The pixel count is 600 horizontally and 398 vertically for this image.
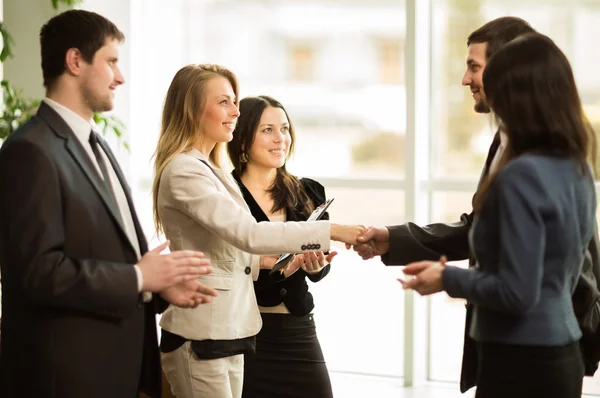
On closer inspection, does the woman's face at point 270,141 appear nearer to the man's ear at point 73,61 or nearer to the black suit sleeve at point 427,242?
the black suit sleeve at point 427,242

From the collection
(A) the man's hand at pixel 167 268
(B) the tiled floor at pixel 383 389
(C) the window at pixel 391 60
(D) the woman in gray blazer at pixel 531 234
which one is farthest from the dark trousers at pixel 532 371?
(C) the window at pixel 391 60

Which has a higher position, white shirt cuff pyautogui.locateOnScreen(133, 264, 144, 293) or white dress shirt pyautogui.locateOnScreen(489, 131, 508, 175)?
white dress shirt pyautogui.locateOnScreen(489, 131, 508, 175)

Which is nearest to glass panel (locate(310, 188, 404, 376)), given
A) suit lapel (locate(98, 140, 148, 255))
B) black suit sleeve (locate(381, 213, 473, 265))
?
black suit sleeve (locate(381, 213, 473, 265))

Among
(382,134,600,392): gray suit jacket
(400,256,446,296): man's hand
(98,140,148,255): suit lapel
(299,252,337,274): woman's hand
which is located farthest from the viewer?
(299,252,337,274): woman's hand

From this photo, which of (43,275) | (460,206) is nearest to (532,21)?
(460,206)

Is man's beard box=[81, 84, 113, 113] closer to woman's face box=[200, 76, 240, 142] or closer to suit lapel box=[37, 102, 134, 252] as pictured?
suit lapel box=[37, 102, 134, 252]

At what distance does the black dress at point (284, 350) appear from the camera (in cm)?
322

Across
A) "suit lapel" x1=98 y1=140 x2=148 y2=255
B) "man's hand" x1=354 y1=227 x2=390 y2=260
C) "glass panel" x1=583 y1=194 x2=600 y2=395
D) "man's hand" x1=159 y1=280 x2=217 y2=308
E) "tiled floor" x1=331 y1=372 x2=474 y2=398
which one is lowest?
"tiled floor" x1=331 y1=372 x2=474 y2=398

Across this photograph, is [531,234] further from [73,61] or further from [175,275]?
[73,61]

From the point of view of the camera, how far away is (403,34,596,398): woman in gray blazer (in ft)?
6.10

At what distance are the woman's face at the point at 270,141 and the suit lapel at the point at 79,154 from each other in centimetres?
135

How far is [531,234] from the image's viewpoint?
6.05ft

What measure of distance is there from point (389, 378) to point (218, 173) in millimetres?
2915

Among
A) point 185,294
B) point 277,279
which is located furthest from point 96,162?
point 277,279
